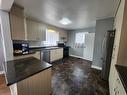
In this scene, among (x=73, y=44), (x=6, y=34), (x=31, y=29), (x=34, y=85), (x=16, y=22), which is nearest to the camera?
(x=34, y=85)

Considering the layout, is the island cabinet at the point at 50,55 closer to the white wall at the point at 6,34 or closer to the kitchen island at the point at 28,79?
the white wall at the point at 6,34

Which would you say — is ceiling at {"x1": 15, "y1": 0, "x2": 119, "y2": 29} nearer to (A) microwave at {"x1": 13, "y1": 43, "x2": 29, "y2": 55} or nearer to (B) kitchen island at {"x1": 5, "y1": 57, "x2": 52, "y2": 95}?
Answer: (A) microwave at {"x1": 13, "y1": 43, "x2": 29, "y2": 55}

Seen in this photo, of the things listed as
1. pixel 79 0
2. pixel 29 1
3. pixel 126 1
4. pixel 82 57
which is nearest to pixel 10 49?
pixel 29 1

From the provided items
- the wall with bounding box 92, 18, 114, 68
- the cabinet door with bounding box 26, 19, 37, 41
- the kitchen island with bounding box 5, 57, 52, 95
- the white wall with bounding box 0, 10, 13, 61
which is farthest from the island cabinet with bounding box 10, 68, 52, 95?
the wall with bounding box 92, 18, 114, 68

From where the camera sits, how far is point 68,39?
6629 millimetres

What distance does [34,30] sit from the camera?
348 centimetres

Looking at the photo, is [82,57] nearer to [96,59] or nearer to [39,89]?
[96,59]

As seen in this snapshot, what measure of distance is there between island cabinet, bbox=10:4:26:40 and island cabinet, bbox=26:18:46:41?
946 mm

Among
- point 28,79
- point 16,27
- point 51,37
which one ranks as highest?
point 16,27

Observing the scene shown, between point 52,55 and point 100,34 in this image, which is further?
point 52,55

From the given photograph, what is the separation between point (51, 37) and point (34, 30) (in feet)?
5.31

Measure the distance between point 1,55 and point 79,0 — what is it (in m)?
3.42

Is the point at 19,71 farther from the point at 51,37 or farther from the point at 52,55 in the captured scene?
the point at 51,37

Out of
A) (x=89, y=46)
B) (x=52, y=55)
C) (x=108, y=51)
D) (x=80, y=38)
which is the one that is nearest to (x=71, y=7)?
(x=108, y=51)
